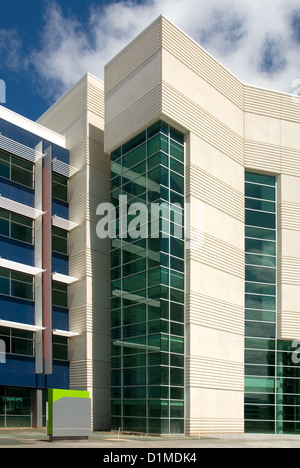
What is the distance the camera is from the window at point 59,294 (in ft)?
120

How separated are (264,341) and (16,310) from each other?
1545 cm

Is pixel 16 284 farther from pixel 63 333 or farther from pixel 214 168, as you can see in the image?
pixel 214 168

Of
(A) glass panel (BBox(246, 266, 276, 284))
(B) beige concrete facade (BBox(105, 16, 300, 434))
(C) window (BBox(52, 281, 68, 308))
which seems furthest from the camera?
(A) glass panel (BBox(246, 266, 276, 284))

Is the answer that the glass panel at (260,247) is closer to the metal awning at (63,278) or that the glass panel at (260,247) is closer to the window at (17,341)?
the metal awning at (63,278)

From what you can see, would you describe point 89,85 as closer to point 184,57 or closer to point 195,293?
point 184,57

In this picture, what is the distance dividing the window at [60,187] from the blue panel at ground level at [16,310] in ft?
24.9

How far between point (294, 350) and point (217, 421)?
763 centimetres

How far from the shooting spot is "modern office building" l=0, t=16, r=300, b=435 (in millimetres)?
32312

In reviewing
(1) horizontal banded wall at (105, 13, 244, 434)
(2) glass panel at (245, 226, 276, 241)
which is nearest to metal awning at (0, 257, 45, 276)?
(1) horizontal banded wall at (105, 13, 244, 434)

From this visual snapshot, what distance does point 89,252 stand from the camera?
36719 millimetres

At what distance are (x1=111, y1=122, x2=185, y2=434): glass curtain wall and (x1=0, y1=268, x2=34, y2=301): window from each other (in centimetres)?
516

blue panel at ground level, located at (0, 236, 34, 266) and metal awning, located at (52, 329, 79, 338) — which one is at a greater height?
blue panel at ground level, located at (0, 236, 34, 266)

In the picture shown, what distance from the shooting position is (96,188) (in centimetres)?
3806

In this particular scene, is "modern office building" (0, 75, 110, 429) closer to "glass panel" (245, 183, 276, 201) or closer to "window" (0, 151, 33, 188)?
"window" (0, 151, 33, 188)
